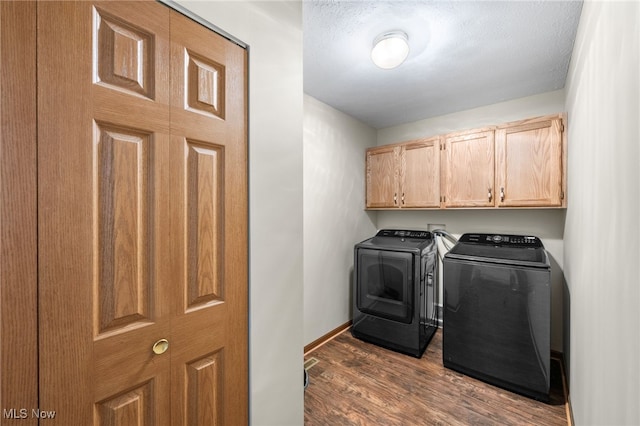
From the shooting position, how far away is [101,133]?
76cm

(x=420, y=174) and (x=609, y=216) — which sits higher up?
(x=420, y=174)

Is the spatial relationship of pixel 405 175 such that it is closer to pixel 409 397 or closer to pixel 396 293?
pixel 396 293

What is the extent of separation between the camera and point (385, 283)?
2.68 metres

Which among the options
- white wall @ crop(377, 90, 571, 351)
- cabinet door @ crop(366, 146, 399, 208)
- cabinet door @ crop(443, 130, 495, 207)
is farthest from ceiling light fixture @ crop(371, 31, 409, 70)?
white wall @ crop(377, 90, 571, 351)

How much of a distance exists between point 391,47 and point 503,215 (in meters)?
2.03

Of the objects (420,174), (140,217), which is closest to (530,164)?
(420,174)

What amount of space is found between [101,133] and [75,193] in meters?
0.18

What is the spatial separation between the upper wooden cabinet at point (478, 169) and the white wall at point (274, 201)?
1.95 m

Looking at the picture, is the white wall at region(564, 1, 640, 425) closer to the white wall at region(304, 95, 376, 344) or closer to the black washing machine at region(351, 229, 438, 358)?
the black washing machine at region(351, 229, 438, 358)

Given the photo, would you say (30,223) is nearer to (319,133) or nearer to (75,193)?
(75,193)

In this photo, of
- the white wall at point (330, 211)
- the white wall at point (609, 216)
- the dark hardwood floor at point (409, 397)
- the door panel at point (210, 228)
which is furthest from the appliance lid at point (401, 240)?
the door panel at point (210, 228)

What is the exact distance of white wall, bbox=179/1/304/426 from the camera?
1.12 metres

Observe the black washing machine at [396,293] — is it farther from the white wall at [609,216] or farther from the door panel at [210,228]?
the door panel at [210,228]

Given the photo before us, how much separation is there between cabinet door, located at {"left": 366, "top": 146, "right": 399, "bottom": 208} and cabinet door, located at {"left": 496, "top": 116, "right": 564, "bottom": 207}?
0.99 meters
